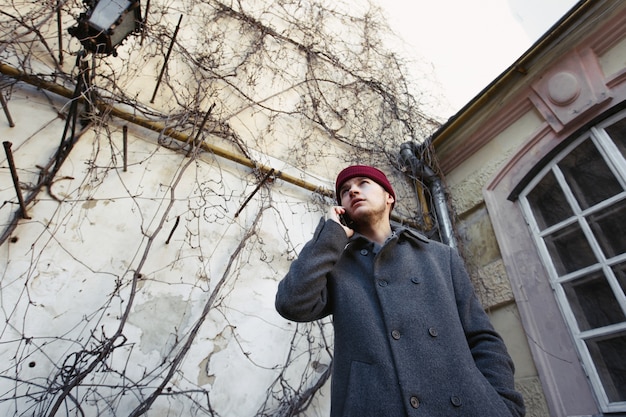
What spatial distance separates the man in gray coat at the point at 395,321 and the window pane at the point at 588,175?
1.58 m

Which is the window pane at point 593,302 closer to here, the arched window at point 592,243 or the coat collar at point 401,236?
the arched window at point 592,243

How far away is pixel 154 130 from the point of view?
100.0 inches

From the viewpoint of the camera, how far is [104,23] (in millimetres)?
1850

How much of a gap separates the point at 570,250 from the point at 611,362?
73cm

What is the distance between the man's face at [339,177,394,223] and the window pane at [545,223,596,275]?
5.42 ft

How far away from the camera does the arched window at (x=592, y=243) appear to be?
81.6 inches

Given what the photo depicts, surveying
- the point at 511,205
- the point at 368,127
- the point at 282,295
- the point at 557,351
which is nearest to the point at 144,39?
the point at 368,127

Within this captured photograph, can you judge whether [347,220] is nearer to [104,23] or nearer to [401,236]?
[401,236]

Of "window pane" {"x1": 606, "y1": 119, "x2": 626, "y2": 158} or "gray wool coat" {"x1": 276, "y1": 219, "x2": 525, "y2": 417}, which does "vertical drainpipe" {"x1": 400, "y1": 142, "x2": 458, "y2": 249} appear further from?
"gray wool coat" {"x1": 276, "y1": 219, "x2": 525, "y2": 417}

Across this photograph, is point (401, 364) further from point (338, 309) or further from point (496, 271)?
point (496, 271)

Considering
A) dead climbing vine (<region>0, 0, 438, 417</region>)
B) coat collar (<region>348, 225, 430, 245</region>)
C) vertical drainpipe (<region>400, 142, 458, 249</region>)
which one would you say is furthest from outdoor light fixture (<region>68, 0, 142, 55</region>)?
vertical drainpipe (<region>400, 142, 458, 249</region>)

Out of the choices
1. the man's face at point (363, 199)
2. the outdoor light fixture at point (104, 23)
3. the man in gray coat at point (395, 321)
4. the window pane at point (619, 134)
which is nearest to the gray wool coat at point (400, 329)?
the man in gray coat at point (395, 321)

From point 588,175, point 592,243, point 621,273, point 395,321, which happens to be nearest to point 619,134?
point 588,175

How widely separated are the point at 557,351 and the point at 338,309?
1.87 metres
